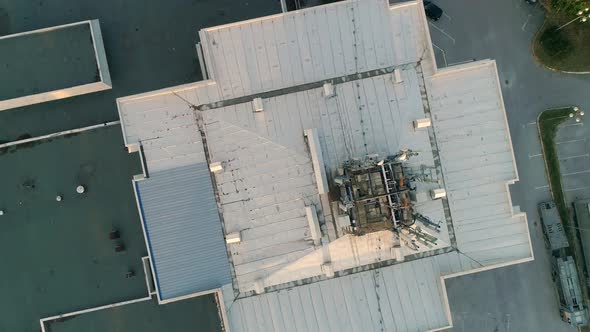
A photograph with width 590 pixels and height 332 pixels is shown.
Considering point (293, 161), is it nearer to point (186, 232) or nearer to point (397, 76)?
point (186, 232)

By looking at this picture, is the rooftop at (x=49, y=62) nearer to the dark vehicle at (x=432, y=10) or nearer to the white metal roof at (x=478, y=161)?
the white metal roof at (x=478, y=161)

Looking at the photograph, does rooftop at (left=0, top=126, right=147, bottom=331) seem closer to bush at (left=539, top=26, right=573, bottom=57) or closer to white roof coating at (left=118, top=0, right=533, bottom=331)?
white roof coating at (left=118, top=0, right=533, bottom=331)

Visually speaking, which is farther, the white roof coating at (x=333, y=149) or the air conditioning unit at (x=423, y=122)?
the white roof coating at (x=333, y=149)

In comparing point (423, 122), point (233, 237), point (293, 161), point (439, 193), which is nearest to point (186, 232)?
point (233, 237)

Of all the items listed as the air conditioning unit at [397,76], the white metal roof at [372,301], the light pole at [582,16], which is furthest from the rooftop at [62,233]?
the light pole at [582,16]

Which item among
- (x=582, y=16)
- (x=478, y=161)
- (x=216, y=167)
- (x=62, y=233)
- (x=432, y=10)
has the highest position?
(x=432, y=10)
